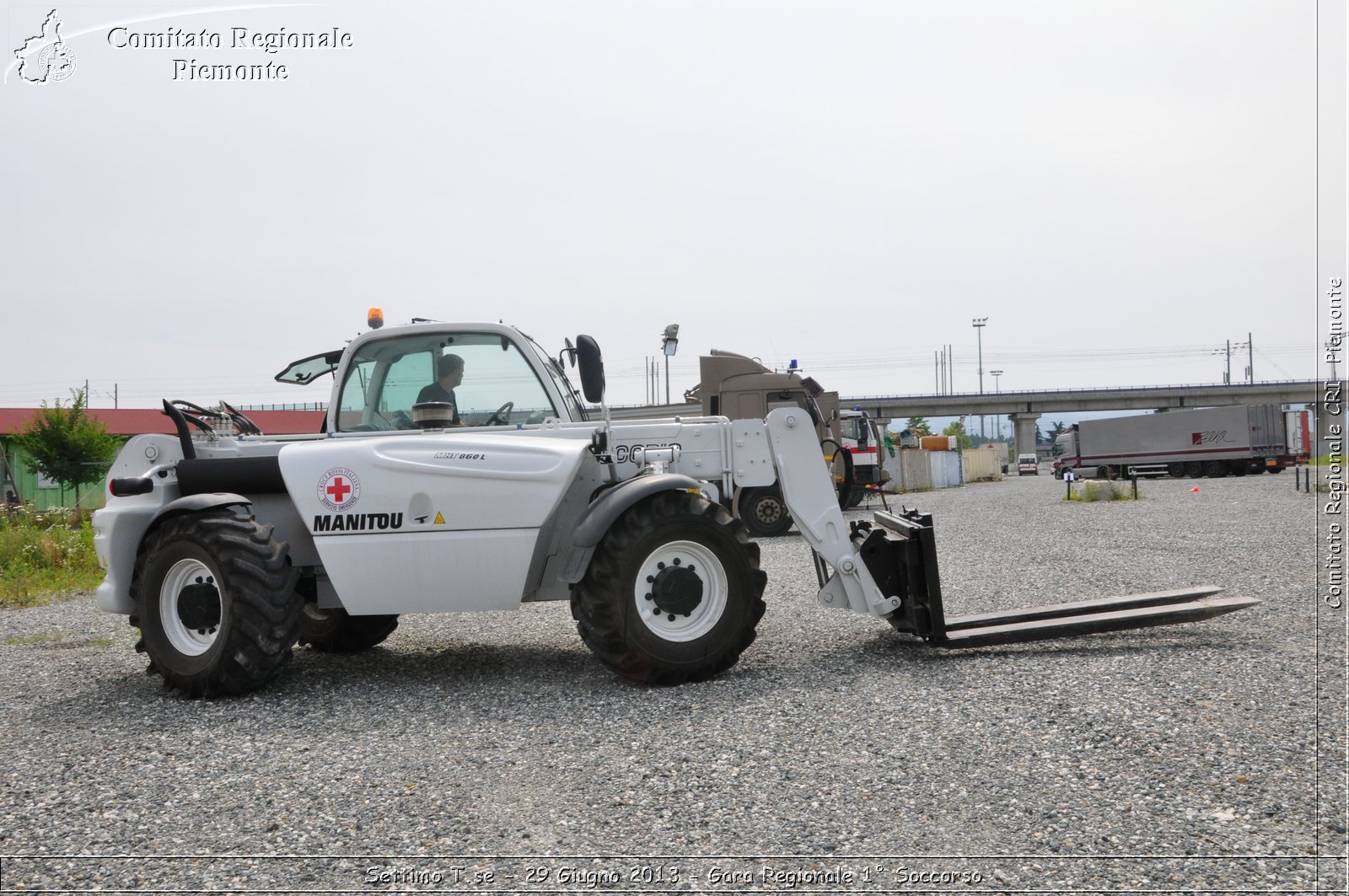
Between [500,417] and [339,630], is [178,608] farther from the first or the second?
[500,417]

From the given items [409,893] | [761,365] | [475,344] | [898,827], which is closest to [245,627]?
[475,344]

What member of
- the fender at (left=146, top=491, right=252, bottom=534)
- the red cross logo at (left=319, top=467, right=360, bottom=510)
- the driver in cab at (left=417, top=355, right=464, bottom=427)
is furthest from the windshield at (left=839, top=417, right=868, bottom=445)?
the fender at (left=146, top=491, right=252, bottom=534)

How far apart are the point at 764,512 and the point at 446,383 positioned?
11179 millimetres

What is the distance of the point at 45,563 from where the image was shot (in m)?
13.9

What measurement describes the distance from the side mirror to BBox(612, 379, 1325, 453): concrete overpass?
68.2 meters

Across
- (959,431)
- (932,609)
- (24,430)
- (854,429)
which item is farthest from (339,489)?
(959,431)

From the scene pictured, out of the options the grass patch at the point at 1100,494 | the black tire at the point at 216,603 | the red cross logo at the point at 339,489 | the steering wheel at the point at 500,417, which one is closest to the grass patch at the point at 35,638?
the black tire at the point at 216,603

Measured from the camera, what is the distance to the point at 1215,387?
8081cm

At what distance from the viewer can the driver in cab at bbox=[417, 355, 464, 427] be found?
650 cm

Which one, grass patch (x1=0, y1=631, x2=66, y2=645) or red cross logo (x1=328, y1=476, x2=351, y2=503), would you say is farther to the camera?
grass patch (x1=0, y1=631, x2=66, y2=645)

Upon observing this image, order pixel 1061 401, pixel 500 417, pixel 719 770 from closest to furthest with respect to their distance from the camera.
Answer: pixel 719 770 < pixel 500 417 < pixel 1061 401

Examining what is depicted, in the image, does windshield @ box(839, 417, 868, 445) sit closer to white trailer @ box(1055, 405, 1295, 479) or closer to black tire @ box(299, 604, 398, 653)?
black tire @ box(299, 604, 398, 653)

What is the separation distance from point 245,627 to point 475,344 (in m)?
2.29

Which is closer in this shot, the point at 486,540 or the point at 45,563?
the point at 486,540
